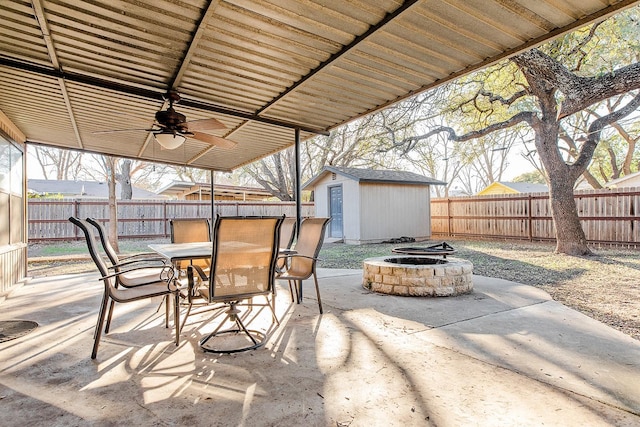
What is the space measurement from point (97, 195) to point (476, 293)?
73.2 feet

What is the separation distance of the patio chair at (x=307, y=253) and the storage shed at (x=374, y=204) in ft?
25.6

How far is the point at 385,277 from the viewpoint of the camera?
4.48 m

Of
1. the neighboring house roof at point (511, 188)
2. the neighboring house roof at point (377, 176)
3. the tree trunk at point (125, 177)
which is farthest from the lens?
the neighboring house roof at point (511, 188)

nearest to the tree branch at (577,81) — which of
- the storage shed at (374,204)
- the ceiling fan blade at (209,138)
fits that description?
the ceiling fan blade at (209,138)

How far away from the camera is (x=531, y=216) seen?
36.3 ft

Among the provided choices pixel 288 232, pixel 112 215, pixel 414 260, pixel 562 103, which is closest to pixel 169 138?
pixel 288 232

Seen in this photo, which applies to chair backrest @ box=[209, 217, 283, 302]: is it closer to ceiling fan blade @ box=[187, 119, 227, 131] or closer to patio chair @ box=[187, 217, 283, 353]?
patio chair @ box=[187, 217, 283, 353]

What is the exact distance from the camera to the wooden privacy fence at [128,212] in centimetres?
1218

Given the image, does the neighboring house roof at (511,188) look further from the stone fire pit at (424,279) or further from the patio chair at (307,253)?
the patio chair at (307,253)

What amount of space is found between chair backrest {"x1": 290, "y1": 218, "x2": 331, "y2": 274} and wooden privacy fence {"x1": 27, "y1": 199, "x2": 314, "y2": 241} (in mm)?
10011

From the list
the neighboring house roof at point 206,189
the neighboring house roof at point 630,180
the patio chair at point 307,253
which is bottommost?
the patio chair at point 307,253

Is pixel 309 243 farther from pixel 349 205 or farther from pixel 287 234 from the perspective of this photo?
pixel 349 205

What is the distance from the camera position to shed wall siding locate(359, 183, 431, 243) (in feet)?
39.2

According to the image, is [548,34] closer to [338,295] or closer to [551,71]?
[338,295]
